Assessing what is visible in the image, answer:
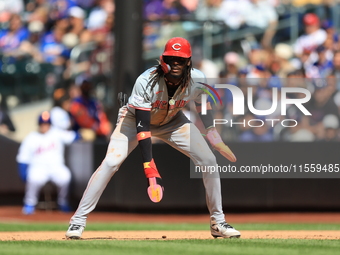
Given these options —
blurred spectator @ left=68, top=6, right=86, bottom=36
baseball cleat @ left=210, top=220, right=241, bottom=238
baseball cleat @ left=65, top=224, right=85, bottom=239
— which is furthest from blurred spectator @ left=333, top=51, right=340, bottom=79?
blurred spectator @ left=68, top=6, right=86, bottom=36

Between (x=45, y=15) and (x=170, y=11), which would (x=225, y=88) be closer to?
(x=170, y=11)

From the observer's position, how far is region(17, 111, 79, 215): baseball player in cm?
1118

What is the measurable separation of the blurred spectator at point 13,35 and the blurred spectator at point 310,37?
566cm

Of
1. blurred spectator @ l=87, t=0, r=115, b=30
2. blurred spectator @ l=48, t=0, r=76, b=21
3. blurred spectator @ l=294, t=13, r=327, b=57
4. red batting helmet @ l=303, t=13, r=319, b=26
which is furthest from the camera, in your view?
blurred spectator @ l=48, t=0, r=76, b=21

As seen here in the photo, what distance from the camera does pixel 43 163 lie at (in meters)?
11.3

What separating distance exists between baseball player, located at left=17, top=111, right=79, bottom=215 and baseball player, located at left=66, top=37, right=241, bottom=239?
186 inches

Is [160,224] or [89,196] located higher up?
[89,196]

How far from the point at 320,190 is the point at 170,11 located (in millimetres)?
4161

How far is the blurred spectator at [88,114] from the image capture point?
11.8 metres

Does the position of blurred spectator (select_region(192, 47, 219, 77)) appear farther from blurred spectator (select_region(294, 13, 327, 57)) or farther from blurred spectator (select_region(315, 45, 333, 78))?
blurred spectator (select_region(315, 45, 333, 78))

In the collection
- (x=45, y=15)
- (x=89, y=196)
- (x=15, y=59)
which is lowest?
(x=89, y=196)

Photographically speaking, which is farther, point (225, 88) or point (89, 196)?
point (225, 88)

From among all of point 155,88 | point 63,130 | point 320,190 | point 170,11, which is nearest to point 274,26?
point 170,11

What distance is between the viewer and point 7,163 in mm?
12094
